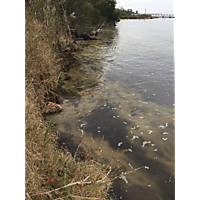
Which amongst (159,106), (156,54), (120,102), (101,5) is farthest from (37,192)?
(101,5)

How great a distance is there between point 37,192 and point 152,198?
6.66 ft

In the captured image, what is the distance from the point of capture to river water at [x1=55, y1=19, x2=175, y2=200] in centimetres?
342

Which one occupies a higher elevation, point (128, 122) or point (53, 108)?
point (53, 108)

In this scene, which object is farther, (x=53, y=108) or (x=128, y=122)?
(x=53, y=108)

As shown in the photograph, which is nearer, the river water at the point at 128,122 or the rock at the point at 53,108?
the river water at the point at 128,122

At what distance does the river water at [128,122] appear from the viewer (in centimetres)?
342

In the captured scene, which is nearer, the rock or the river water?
the river water

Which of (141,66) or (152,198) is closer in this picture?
(152,198)

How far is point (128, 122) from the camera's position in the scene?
520cm

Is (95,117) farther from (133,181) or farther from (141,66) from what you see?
(141,66)
